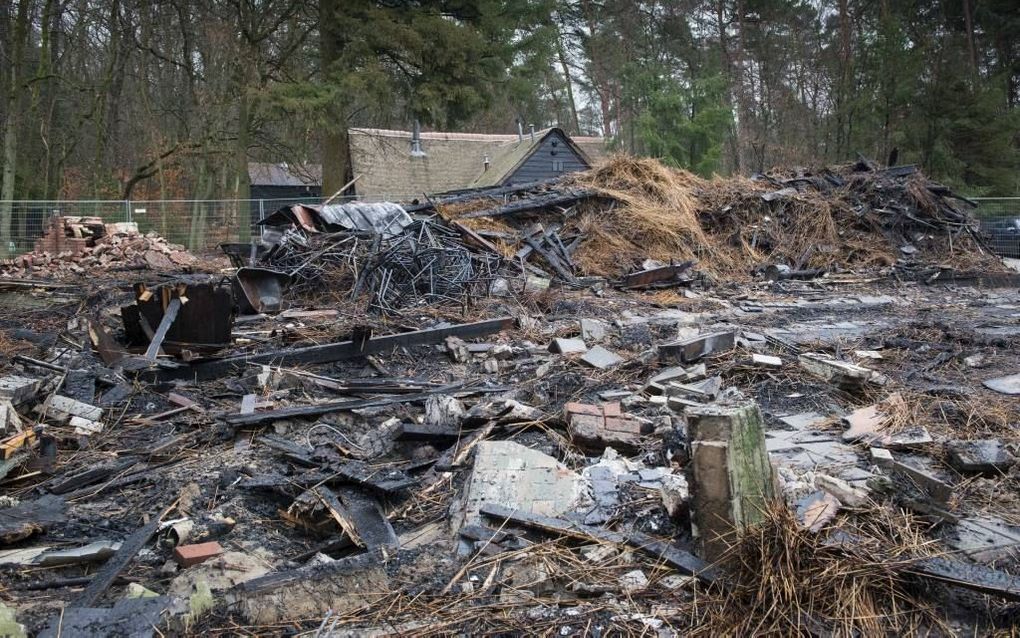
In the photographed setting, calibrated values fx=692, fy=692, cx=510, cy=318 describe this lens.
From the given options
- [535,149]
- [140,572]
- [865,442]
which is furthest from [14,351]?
[535,149]

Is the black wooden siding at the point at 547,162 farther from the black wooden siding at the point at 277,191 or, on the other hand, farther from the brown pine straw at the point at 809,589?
the brown pine straw at the point at 809,589

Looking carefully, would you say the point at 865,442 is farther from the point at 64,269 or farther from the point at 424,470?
the point at 64,269

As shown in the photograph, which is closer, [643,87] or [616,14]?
[643,87]

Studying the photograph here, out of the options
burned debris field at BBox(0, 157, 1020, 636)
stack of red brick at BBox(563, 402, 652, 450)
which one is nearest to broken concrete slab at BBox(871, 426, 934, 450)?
burned debris field at BBox(0, 157, 1020, 636)

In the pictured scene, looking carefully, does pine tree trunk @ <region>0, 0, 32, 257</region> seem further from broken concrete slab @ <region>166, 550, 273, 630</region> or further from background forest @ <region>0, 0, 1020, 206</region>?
broken concrete slab @ <region>166, 550, 273, 630</region>

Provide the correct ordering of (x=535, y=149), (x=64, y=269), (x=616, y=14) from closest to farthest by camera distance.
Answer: (x=64, y=269) < (x=535, y=149) < (x=616, y=14)

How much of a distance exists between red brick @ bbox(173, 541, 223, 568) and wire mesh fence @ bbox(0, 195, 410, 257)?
14.2 m

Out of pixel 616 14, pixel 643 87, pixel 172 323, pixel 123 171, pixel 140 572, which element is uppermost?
pixel 616 14

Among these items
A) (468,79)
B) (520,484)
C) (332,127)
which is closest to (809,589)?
(520,484)

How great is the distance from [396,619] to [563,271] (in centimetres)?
965

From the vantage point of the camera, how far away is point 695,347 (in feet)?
19.4

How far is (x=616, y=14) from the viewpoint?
82.6 feet

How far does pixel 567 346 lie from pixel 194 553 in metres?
4.24

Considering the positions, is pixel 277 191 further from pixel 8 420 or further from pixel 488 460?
pixel 488 460
